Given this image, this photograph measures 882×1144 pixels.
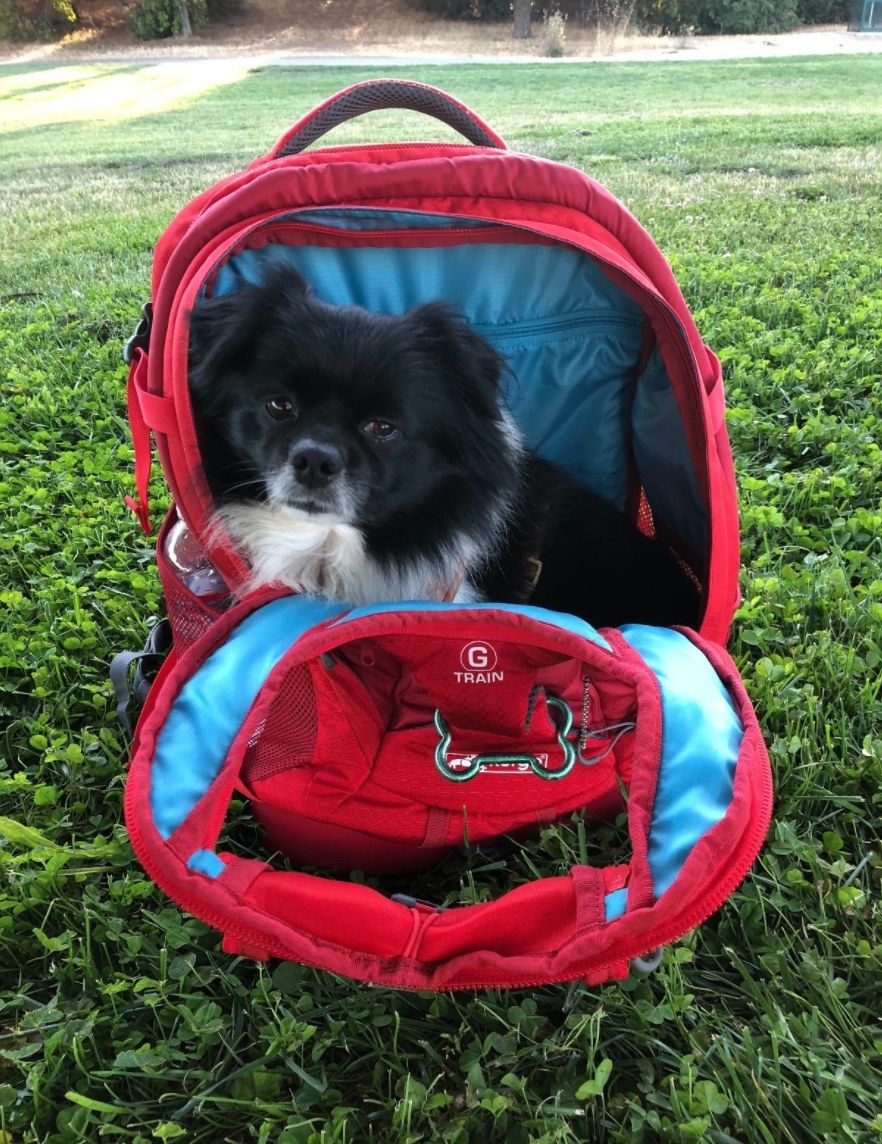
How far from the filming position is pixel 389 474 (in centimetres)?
214

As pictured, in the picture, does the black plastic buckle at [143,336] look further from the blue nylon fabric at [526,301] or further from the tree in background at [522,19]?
the tree in background at [522,19]

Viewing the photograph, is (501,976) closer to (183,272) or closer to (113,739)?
(113,739)

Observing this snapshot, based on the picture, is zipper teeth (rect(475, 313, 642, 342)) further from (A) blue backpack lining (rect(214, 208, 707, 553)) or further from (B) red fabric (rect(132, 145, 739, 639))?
(B) red fabric (rect(132, 145, 739, 639))

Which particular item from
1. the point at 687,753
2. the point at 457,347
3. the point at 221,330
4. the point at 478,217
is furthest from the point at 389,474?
the point at 687,753

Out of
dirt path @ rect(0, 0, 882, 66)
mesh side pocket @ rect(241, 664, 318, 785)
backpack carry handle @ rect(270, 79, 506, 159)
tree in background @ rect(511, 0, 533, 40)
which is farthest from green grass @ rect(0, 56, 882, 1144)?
tree in background @ rect(511, 0, 533, 40)

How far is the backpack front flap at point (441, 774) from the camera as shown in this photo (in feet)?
4.98

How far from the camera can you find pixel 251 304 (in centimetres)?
202

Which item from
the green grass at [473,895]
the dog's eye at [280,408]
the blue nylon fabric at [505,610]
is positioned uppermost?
the dog's eye at [280,408]

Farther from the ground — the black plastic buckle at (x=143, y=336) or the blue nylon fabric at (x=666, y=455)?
the black plastic buckle at (x=143, y=336)

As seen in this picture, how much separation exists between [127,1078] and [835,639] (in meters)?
1.97

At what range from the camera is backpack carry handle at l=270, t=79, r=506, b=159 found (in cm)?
224

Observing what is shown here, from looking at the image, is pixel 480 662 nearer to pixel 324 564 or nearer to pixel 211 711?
pixel 211 711

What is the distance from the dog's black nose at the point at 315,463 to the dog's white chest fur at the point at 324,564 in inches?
11.7

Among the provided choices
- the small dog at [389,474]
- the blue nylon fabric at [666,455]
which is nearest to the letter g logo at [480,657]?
the small dog at [389,474]
